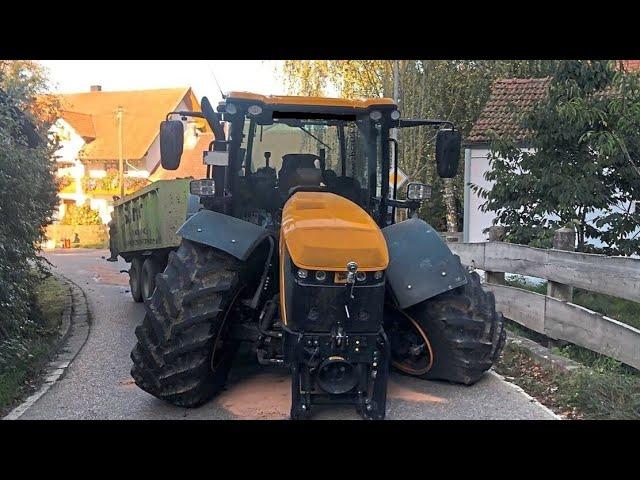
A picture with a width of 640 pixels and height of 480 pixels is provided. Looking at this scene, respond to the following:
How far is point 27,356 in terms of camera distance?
7.27 metres

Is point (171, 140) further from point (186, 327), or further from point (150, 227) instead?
point (150, 227)

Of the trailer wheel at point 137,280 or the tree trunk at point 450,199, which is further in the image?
the tree trunk at point 450,199

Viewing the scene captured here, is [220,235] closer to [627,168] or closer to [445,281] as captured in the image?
[445,281]

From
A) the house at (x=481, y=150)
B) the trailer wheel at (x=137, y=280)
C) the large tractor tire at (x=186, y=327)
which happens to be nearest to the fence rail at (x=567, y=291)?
the large tractor tire at (x=186, y=327)

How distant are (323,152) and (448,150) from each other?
1.13m

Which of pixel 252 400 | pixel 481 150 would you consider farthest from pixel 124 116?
pixel 252 400

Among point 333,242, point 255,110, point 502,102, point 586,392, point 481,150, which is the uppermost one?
point 502,102

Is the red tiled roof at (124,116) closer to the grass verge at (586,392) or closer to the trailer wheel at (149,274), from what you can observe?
the trailer wheel at (149,274)

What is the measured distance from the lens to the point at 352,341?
4906 mm

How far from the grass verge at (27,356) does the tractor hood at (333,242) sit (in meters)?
2.69

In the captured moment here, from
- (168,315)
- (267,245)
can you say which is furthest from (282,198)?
(168,315)

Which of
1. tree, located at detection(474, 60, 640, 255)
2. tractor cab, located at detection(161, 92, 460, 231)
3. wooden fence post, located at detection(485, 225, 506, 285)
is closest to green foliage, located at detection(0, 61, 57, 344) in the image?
tractor cab, located at detection(161, 92, 460, 231)

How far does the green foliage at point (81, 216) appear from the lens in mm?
43066

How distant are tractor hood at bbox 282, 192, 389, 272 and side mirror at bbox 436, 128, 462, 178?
1582mm
